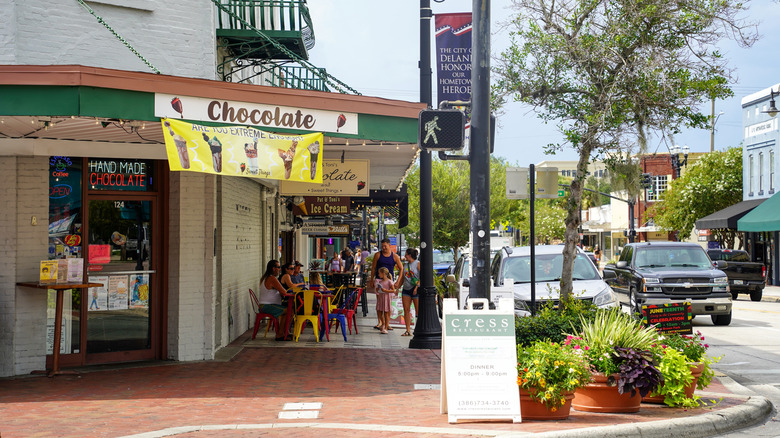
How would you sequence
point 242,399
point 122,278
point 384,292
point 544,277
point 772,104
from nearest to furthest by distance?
point 242,399 < point 122,278 < point 544,277 < point 384,292 < point 772,104

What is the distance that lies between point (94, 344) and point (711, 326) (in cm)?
1308

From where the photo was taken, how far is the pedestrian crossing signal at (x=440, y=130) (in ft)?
27.7

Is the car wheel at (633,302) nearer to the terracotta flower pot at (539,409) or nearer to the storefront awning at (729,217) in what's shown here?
the terracotta flower pot at (539,409)

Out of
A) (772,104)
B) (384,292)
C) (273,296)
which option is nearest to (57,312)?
(273,296)

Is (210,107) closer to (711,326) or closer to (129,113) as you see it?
(129,113)

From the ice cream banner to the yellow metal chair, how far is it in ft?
15.4

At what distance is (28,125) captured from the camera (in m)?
9.26

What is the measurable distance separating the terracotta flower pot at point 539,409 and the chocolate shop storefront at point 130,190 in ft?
13.2

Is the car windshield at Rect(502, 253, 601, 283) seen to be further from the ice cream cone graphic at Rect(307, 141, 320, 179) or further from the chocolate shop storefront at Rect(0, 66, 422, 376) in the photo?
the ice cream cone graphic at Rect(307, 141, 320, 179)

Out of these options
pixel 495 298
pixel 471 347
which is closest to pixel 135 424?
pixel 471 347

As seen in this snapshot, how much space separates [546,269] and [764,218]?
1950 cm

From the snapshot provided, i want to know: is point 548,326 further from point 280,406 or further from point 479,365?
Result: point 280,406

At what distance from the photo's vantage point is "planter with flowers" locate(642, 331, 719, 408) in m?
7.80

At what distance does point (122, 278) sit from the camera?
11.2m
